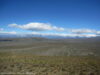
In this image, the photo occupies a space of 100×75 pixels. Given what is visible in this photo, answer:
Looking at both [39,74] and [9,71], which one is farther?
[9,71]

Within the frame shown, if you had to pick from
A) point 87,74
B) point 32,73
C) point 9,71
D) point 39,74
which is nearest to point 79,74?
point 87,74

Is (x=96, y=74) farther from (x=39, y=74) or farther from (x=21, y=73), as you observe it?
(x=21, y=73)

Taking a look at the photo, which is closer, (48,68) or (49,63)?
(48,68)

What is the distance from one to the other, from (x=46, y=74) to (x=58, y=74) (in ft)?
3.77

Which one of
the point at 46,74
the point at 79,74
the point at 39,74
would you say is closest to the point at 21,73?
the point at 39,74

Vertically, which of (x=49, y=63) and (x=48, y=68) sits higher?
(x=48, y=68)

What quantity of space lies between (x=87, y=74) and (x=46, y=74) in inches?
159

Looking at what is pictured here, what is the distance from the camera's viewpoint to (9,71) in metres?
11.4

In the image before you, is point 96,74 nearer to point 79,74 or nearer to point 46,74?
point 79,74

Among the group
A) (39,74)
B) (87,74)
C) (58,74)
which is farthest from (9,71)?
(87,74)

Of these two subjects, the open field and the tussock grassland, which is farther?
the open field

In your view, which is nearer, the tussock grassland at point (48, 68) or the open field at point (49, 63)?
the tussock grassland at point (48, 68)

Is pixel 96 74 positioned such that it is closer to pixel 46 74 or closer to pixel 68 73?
pixel 68 73

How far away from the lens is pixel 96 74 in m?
11.1
